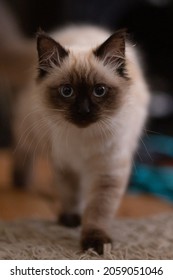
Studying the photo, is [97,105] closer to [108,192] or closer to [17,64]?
[108,192]

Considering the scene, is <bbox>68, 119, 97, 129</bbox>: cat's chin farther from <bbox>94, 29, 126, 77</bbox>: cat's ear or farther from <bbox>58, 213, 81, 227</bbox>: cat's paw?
<bbox>58, 213, 81, 227</bbox>: cat's paw

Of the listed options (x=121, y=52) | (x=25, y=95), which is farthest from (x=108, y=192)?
(x=25, y=95)

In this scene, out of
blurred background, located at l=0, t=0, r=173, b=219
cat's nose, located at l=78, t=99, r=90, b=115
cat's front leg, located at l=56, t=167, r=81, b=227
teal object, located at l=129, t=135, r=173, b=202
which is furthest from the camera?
teal object, located at l=129, t=135, r=173, b=202

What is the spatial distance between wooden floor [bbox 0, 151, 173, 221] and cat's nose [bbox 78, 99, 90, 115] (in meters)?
0.60

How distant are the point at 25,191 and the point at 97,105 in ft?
3.12

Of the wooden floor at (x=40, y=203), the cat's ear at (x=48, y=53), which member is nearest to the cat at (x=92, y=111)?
the cat's ear at (x=48, y=53)

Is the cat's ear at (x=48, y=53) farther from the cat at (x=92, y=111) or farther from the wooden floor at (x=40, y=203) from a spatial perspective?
the wooden floor at (x=40, y=203)

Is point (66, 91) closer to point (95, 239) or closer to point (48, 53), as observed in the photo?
point (48, 53)

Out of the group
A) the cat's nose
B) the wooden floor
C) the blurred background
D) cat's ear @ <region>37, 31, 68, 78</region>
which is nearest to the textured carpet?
the wooden floor

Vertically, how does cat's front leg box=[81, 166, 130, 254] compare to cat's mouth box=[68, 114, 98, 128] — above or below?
below

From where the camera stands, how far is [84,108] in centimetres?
132

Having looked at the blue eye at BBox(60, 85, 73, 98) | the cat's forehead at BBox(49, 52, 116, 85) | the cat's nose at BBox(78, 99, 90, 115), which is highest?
the cat's forehead at BBox(49, 52, 116, 85)

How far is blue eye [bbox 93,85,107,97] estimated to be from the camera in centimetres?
137

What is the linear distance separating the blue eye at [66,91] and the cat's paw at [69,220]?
0.52 m
